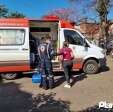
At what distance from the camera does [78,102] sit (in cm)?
1070

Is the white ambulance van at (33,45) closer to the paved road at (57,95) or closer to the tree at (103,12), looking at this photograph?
the paved road at (57,95)

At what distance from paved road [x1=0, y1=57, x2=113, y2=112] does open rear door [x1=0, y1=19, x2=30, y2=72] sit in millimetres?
737

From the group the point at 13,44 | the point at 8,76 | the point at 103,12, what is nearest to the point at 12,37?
the point at 13,44

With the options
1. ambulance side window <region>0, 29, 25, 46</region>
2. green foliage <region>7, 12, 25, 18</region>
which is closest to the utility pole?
ambulance side window <region>0, 29, 25, 46</region>

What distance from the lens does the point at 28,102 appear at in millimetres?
10945

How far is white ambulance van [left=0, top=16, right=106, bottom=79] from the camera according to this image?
49.0 ft

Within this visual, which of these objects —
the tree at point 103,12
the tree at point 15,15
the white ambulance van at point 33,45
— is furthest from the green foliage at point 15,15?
the white ambulance van at point 33,45

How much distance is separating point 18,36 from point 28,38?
0.43m

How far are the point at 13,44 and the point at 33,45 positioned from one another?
1.35 metres

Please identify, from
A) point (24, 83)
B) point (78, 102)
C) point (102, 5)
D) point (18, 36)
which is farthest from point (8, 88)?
point (102, 5)

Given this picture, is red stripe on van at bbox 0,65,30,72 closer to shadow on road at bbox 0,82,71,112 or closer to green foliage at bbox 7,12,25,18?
shadow on road at bbox 0,82,71,112

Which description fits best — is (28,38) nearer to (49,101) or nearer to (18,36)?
(18,36)

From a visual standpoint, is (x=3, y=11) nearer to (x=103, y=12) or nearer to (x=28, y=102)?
(x=103, y=12)

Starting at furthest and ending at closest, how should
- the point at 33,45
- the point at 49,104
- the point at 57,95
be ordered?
the point at 33,45 < the point at 57,95 < the point at 49,104
